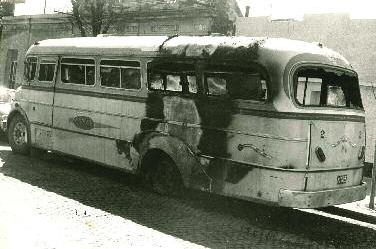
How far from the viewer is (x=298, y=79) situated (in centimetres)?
709

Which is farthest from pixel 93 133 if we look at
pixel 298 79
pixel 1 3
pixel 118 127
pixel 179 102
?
pixel 1 3

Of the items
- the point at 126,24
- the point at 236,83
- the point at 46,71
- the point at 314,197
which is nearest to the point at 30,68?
the point at 46,71

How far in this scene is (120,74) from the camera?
9203 mm

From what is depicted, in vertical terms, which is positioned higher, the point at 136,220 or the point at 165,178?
the point at 165,178

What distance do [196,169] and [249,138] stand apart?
112 centimetres

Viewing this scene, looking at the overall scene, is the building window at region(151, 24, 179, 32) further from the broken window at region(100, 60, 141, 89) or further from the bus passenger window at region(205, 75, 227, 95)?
the bus passenger window at region(205, 75, 227, 95)

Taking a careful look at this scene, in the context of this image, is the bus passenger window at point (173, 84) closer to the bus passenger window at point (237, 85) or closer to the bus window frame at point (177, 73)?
the bus window frame at point (177, 73)

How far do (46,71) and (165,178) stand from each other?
4.36 meters

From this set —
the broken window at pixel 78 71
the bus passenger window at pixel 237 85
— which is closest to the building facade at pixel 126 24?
the broken window at pixel 78 71

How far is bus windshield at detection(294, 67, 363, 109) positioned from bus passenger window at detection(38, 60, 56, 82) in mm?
5962

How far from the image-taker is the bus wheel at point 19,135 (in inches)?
456

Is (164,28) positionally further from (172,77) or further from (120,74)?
(172,77)

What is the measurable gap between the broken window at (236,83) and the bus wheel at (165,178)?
1.57 metres

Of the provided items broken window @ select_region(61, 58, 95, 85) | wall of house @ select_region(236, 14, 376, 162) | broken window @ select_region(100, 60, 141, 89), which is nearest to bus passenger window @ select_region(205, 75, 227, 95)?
broken window @ select_region(100, 60, 141, 89)
